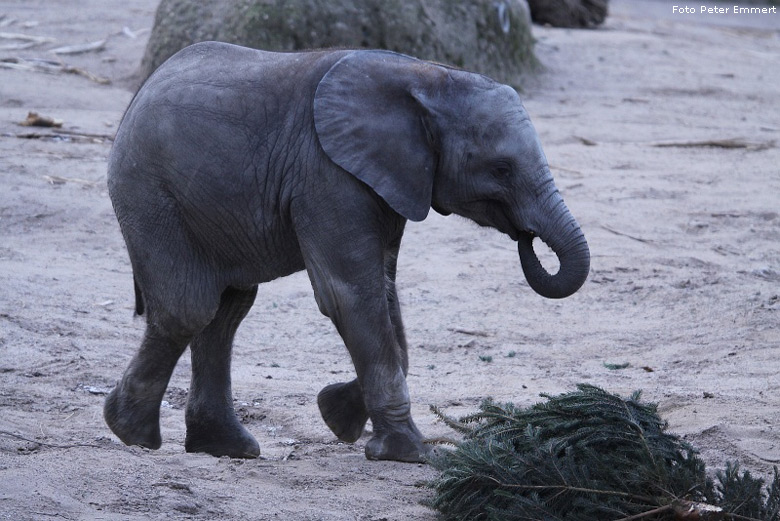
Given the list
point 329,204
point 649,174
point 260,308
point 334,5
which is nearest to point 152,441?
point 329,204

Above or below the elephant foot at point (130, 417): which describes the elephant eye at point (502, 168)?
above

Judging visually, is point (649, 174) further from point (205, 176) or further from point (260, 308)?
point (205, 176)

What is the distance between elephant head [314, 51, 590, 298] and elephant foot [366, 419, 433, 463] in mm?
894

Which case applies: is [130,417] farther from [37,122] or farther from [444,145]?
[37,122]

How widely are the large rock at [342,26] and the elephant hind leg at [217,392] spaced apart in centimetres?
621

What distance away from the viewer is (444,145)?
516cm

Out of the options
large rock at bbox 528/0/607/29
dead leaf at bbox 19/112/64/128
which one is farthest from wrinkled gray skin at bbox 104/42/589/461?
large rock at bbox 528/0/607/29

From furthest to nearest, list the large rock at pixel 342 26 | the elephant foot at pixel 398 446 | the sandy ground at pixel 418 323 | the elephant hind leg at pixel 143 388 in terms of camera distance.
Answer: the large rock at pixel 342 26, the elephant hind leg at pixel 143 388, the elephant foot at pixel 398 446, the sandy ground at pixel 418 323

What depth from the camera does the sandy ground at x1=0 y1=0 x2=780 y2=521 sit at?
15.9 ft

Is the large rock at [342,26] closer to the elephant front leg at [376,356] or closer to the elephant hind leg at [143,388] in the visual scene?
the elephant hind leg at [143,388]

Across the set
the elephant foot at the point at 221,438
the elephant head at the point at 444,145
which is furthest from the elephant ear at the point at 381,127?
the elephant foot at the point at 221,438

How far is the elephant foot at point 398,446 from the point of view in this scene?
5.30m

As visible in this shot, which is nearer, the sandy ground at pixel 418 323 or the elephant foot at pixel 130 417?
the sandy ground at pixel 418 323

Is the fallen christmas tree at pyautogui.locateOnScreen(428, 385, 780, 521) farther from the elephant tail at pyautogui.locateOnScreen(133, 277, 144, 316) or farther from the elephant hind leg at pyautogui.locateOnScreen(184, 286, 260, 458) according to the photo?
the elephant tail at pyautogui.locateOnScreen(133, 277, 144, 316)
